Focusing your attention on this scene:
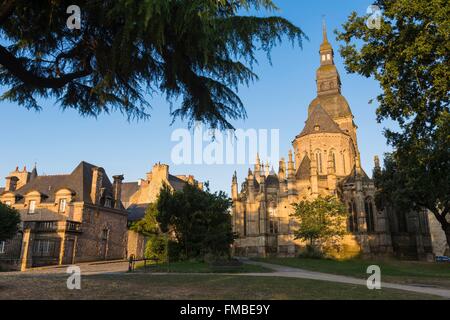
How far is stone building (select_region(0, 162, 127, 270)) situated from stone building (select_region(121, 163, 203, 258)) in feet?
6.28

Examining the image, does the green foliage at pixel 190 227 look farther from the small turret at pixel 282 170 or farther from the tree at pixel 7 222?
the small turret at pixel 282 170

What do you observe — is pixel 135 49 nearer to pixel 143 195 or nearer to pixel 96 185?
pixel 96 185

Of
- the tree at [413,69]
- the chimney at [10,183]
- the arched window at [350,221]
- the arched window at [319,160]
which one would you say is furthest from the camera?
the arched window at [319,160]

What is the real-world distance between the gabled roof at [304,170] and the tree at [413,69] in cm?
3000

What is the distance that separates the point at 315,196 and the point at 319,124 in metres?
13.9

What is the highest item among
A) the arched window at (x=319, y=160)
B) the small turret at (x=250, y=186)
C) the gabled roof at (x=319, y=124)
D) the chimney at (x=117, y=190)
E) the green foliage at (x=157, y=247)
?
the gabled roof at (x=319, y=124)

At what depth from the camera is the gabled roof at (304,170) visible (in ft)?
159

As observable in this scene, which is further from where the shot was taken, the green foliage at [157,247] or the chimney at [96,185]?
the chimney at [96,185]

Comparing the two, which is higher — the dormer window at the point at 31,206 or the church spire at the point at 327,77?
the church spire at the point at 327,77

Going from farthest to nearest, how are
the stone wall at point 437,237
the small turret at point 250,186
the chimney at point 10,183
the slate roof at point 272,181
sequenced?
the stone wall at point 437,237 < the slate roof at point 272,181 < the small turret at point 250,186 < the chimney at point 10,183

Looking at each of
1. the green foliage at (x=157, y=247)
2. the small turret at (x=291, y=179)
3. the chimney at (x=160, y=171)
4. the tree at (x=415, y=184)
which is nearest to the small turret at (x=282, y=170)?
the small turret at (x=291, y=179)
